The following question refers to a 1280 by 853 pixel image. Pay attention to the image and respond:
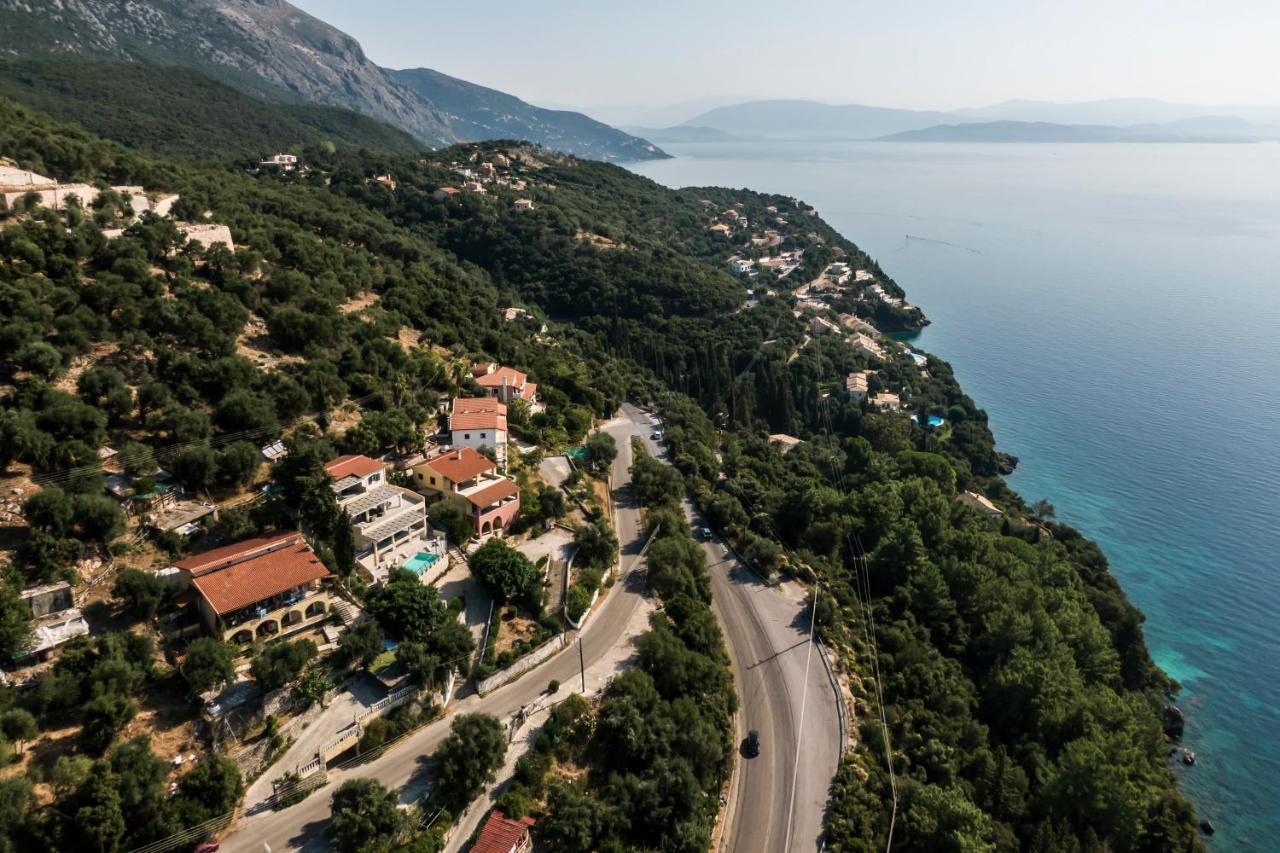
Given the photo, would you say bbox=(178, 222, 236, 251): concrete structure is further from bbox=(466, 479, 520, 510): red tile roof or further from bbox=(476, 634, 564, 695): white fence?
bbox=(476, 634, 564, 695): white fence

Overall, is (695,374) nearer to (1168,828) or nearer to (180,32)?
(1168,828)

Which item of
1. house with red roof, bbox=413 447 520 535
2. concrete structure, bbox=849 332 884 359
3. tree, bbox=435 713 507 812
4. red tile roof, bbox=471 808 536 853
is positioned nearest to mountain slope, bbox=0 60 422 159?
concrete structure, bbox=849 332 884 359

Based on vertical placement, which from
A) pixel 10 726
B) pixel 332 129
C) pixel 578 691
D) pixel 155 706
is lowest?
pixel 578 691

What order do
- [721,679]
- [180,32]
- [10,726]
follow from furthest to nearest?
[180,32] → [721,679] → [10,726]

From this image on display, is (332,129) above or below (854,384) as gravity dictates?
above

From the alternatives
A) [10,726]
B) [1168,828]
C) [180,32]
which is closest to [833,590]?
[1168,828]

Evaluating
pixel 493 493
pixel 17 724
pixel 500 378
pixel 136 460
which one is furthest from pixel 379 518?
pixel 500 378
